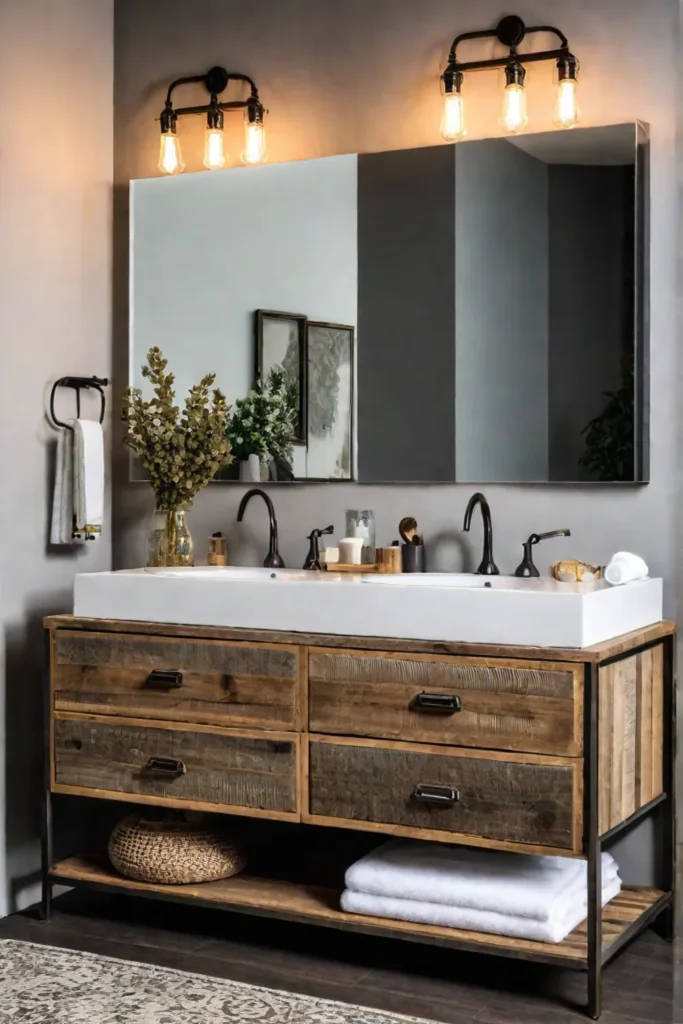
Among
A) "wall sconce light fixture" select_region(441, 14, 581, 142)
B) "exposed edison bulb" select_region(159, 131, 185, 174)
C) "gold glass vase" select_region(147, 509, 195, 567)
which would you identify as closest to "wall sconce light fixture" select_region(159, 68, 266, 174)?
"exposed edison bulb" select_region(159, 131, 185, 174)

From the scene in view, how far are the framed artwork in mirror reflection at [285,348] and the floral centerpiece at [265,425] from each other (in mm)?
16

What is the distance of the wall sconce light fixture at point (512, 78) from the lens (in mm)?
3018

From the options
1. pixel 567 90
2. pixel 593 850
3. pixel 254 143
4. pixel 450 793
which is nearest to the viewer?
pixel 593 850

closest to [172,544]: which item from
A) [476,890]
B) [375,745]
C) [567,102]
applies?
[375,745]

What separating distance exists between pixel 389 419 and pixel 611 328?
23.7 inches

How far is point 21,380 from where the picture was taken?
10.6ft

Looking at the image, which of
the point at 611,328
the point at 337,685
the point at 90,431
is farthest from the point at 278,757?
the point at 611,328

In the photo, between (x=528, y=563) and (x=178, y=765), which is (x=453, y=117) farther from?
(x=178, y=765)

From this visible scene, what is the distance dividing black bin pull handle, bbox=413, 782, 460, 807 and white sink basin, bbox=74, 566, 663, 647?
1.01 ft

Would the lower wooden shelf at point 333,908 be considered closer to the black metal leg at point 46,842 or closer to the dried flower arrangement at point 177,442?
the black metal leg at point 46,842

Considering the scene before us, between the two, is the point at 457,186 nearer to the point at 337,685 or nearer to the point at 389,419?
the point at 389,419

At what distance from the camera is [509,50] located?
10.2 ft

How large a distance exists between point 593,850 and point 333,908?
2.08 feet

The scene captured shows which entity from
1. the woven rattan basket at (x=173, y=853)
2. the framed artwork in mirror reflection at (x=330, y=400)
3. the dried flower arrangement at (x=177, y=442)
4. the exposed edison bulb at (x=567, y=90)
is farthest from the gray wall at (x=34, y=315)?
the exposed edison bulb at (x=567, y=90)
